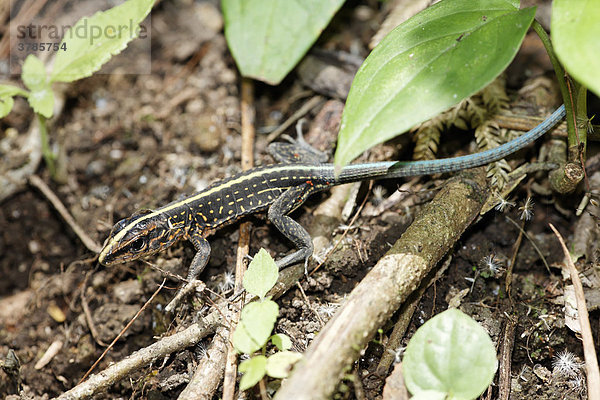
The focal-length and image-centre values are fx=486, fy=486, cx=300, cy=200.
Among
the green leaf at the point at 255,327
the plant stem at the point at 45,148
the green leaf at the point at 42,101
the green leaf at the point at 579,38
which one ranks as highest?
the green leaf at the point at 42,101

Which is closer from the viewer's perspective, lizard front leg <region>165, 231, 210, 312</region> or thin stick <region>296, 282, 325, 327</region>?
thin stick <region>296, 282, 325, 327</region>

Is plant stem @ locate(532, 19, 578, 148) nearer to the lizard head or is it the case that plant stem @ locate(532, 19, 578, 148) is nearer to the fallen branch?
the fallen branch

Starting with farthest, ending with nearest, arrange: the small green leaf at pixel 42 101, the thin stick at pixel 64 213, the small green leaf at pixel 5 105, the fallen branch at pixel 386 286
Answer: the thin stick at pixel 64 213 < the small green leaf at pixel 42 101 < the small green leaf at pixel 5 105 < the fallen branch at pixel 386 286

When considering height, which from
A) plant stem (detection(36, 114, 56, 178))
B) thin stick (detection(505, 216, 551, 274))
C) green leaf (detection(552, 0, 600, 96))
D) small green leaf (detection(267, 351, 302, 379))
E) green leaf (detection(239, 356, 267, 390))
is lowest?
thin stick (detection(505, 216, 551, 274))

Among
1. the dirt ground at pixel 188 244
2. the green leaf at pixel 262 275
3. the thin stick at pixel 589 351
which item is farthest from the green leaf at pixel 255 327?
the thin stick at pixel 589 351

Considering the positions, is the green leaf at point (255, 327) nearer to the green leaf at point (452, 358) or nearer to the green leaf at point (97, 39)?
the green leaf at point (452, 358)

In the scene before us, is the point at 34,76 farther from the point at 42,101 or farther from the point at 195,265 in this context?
the point at 195,265

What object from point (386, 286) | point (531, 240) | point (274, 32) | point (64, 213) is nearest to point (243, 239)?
point (386, 286)

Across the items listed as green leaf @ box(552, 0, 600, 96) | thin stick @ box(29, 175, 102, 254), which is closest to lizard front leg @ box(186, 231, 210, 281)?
thin stick @ box(29, 175, 102, 254)
